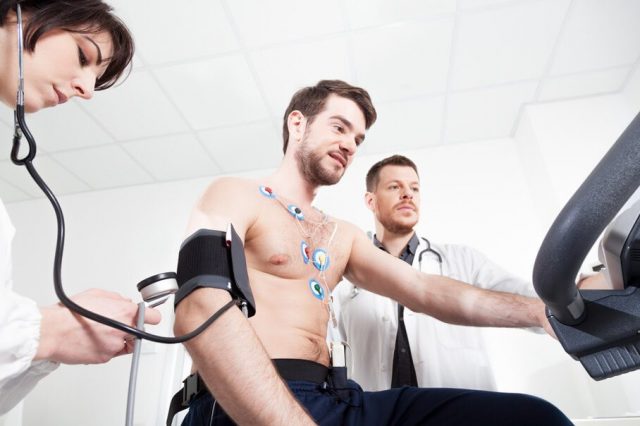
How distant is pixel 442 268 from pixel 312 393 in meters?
1.19

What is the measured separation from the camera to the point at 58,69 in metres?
0.85

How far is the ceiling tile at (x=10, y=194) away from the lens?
3.26 meters

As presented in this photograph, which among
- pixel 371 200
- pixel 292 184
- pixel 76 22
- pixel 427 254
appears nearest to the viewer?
pixel 76 22

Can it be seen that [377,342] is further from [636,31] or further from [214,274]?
[636,31]

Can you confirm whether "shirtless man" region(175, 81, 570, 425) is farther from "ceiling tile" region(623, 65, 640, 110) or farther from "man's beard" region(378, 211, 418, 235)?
"ceiling tile" region(623, 65, 640, 110)

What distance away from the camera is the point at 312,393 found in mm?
789

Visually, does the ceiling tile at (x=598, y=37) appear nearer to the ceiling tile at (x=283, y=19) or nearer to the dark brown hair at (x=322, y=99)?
the ceiling tile at (x=283, y=19)

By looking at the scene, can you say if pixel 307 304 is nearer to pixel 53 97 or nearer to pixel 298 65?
pixel 53 97

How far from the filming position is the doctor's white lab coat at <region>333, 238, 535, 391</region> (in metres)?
1.56

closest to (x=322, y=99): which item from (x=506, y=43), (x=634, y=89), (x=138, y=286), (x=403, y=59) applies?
(x=138, y=286)

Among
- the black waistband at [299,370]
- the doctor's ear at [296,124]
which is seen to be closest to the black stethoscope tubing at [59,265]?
the black waistband at [299,370]

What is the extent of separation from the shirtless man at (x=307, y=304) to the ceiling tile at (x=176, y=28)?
944mm

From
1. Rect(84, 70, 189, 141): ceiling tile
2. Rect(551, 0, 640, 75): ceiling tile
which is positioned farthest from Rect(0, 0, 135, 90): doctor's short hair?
Rect(551, 0, 640, 75): ceiling tile

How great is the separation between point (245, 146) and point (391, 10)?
1417 mm
